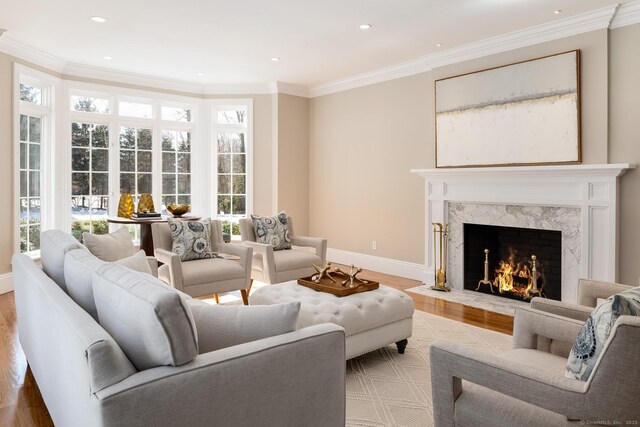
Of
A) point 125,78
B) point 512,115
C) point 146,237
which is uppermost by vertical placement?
point 125,78

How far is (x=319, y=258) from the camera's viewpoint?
481 centimetres

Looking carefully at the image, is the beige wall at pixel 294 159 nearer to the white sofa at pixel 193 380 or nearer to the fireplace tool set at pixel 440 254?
the fireplace tool set at pixel 440 254

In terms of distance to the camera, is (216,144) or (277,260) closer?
(277,260)

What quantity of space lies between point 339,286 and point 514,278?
2592mm

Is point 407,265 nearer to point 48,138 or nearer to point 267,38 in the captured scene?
point 267,38

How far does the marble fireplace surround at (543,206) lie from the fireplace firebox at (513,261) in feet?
0.51

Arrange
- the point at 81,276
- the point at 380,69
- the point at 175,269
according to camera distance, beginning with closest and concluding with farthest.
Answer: the point at 81,276 < the point at 175,269 < the point at 380,69

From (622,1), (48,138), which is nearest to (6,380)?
(48,138)

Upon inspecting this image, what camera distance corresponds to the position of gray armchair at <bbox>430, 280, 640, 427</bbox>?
1.30 metres

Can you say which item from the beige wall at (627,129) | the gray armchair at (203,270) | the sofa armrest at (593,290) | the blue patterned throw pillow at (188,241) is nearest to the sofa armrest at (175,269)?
the gray armchair at (203,270)

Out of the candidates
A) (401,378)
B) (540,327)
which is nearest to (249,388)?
(540,327)

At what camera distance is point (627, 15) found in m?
3.84

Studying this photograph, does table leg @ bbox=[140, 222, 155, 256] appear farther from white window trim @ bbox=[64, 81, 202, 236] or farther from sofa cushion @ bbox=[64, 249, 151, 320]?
sofa cushion @ bbox=[64, 249, 151, 320]

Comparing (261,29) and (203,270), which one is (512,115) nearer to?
(261,29)
